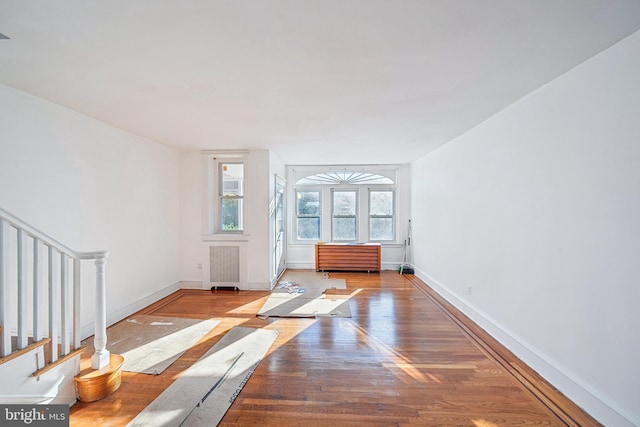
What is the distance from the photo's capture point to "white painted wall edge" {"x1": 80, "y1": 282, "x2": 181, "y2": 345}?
3141mm

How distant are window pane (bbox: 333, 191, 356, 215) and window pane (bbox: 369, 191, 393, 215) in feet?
1.56

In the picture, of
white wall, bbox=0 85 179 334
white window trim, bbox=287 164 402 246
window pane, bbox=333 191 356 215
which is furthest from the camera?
window pane, bbox=333 191 356 215

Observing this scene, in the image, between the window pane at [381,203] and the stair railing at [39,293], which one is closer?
the stair railing at [39,293]

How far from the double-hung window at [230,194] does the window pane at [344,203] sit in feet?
8.68

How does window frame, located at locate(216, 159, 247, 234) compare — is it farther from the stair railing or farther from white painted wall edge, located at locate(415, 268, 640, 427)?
white painted wall edge, located at locate(415, 268, 640, 427)

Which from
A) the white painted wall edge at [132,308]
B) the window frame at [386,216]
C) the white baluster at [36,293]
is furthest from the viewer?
the window frame at [386,216]

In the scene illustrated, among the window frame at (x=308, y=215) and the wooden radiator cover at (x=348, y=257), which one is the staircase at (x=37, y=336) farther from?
the window frame at (x=308, y=215)

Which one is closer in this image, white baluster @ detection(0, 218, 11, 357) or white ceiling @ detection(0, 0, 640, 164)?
white ceiling @ detection(0, 0, 640, 164)

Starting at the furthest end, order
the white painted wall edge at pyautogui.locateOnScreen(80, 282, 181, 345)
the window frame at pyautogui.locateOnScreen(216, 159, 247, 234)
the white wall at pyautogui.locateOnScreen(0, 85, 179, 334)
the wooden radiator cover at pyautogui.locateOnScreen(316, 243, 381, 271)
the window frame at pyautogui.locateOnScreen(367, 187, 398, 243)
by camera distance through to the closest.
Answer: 1. the window frame at pyautogui.locateOnScreen(367, 187, 398, 243)
2. the wooden radiator cover at pyautogui.locateOnScreen(316, 243, 381, 271)
3. the window frame at pyautogui.locateOnScreen(216, 159, 247, 234)
4. the white painted wall edge at pyautogui.locateOnScreen(80, 282, 181, 345)
5. the white wall at pyautogui.locateOnScreen(0, 85, 179, 334)

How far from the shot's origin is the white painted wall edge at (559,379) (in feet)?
5.83

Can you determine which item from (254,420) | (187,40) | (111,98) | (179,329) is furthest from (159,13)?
(179,329)

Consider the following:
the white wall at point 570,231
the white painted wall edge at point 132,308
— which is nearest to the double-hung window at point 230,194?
the white painted wall edge at point 132,308

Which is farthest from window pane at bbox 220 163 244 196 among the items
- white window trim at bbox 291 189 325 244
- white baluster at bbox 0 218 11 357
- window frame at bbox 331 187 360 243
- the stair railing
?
white baluster at bbox 0 218 11 357

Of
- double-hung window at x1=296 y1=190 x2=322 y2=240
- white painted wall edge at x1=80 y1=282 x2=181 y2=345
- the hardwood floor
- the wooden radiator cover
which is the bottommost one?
the hardwood floor
